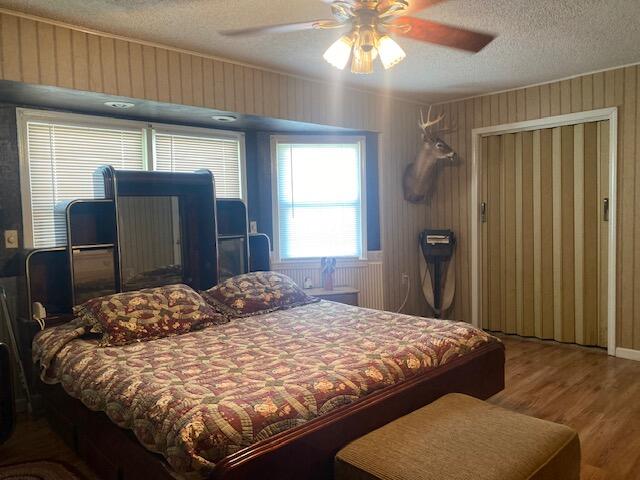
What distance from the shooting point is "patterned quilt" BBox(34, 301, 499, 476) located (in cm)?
171

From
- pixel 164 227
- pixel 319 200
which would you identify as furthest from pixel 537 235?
pixel 164 227

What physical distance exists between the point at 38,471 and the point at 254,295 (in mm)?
1635

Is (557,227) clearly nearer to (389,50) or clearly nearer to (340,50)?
(389,50)

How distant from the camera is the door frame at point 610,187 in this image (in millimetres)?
4039

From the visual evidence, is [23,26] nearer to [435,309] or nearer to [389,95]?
[389,95]

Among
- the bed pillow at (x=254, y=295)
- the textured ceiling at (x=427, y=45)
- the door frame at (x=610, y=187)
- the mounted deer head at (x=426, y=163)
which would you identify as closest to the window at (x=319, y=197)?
the mounted deer head at (x=426, y=163)

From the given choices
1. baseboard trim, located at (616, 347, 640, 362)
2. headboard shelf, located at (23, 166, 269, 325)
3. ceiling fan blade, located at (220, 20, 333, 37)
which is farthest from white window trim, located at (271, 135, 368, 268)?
baseboard trim, located at (616, 347, 640, 362)

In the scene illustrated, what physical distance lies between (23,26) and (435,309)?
14.3 ft

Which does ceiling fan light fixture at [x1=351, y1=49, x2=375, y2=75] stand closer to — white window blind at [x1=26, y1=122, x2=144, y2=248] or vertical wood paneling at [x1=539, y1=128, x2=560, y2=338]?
white window blind at [x1=26, y1=122, x2=144, y2=248]

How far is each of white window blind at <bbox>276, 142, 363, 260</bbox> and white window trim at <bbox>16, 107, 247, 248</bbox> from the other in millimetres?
638

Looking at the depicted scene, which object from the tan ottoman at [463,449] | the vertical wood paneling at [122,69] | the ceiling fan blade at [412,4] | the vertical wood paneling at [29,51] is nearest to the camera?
the tan ottoman at [463,449]

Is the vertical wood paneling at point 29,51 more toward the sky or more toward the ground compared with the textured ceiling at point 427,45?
more toward the ground

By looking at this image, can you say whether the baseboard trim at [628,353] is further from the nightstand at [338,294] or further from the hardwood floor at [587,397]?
the nightstand at [338,294]

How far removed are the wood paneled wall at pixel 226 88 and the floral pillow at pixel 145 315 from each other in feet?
4.43
